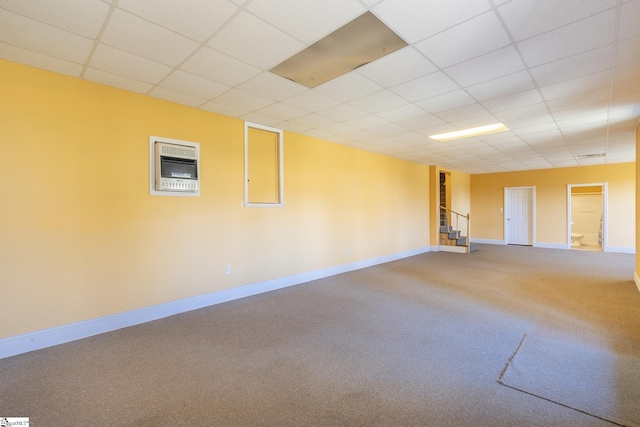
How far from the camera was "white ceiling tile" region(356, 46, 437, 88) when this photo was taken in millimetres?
2628

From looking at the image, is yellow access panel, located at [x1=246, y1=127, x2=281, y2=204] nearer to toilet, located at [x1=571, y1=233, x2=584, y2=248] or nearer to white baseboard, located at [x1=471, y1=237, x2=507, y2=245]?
white baseboard, located at [x1=471, y1=237, x2=507, y2=245]

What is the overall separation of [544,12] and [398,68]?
1.16 meters

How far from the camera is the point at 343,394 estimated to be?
2062 millimetres

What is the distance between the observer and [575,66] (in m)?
2.76

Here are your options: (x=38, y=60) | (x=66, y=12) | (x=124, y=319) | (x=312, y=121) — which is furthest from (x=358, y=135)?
(x=124, y=319)

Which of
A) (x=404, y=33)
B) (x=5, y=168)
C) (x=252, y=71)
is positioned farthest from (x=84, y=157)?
(x=404, y=33)

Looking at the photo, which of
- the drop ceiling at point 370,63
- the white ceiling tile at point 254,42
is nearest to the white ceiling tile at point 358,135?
the drop ceiling at point 370,63

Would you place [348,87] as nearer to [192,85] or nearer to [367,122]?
[367,122]

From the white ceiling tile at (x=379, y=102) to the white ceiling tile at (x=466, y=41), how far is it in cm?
82

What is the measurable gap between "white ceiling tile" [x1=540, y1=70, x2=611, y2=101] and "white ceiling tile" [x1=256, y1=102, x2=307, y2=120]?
3.05 metres

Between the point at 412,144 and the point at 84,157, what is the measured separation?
18.2ft

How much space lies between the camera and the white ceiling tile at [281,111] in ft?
12.9

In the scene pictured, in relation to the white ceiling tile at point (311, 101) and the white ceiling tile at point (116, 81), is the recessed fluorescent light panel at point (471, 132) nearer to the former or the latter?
the white ceiling tile at point (311, 101)

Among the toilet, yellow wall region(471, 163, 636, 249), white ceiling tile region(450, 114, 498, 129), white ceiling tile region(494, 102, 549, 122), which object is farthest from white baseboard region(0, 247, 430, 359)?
the toilet
